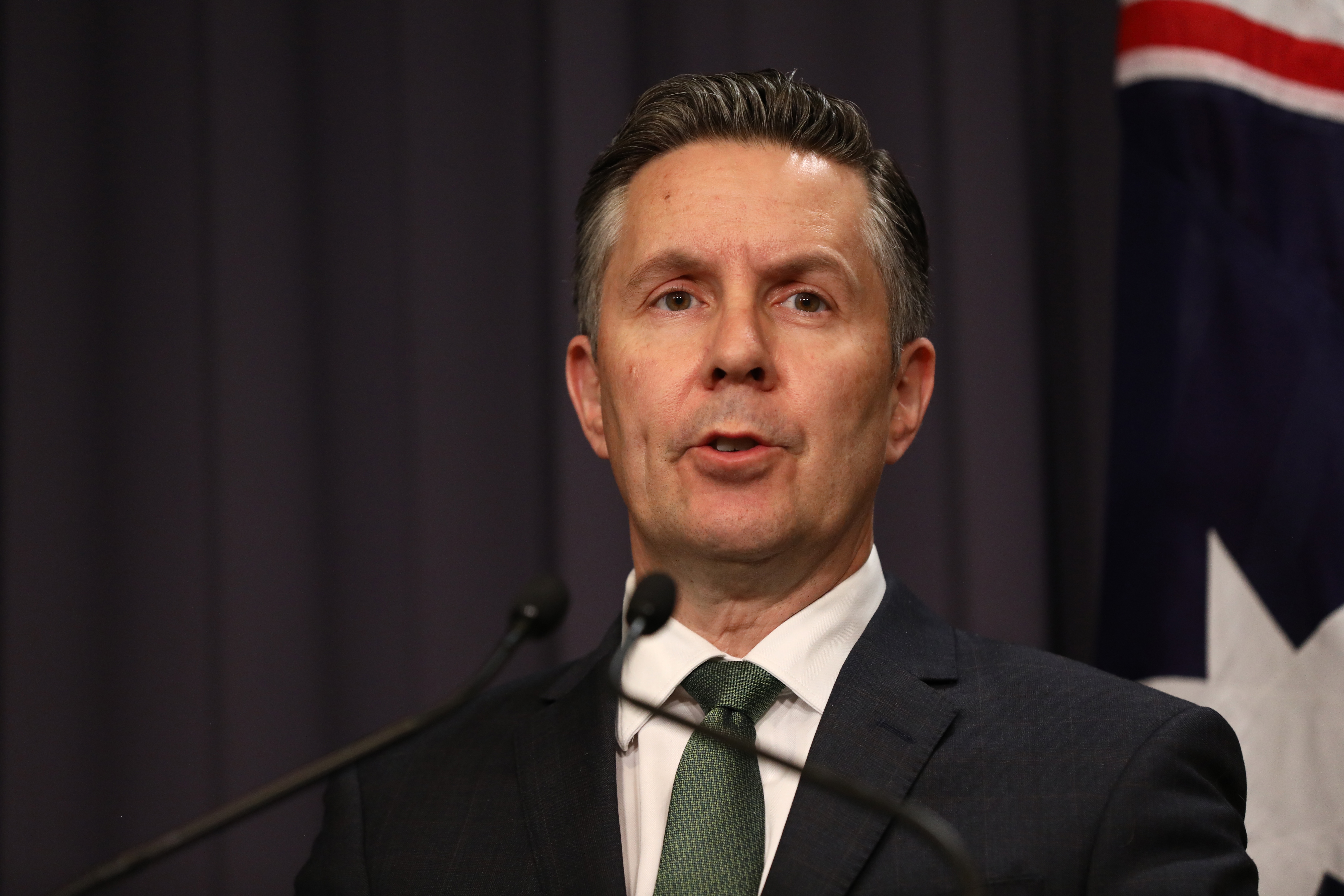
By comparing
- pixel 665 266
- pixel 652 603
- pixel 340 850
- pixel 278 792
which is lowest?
pixel 340 850

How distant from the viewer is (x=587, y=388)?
1.63m

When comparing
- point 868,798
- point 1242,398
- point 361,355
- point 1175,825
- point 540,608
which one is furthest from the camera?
point 361,355

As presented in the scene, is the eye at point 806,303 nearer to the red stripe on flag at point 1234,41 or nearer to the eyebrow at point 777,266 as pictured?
the eyebrow at point 777,266

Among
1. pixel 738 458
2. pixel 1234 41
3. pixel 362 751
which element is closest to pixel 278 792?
pixel 362 751

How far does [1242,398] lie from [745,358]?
2.94 feet

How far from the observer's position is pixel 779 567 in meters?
1.40

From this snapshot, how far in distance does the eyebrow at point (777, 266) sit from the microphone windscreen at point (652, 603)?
53 cm

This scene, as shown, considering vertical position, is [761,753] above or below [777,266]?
below

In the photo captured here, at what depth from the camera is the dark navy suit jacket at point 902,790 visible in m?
1.18

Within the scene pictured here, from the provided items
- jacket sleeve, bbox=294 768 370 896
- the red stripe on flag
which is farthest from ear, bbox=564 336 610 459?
the red stripe on flag

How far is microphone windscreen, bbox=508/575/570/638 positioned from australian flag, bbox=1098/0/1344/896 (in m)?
1.19

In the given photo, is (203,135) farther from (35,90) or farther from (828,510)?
(828,510)

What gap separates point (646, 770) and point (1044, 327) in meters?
1.33

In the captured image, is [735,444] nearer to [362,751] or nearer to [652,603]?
[652,603]
